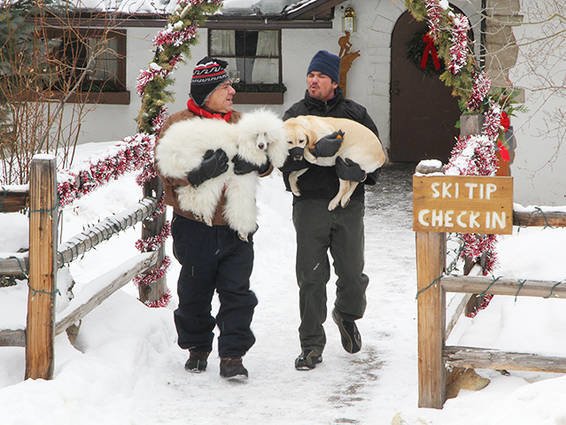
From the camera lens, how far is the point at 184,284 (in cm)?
622

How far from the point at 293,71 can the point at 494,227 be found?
11.6 m

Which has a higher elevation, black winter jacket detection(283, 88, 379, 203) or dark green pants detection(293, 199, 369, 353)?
black winter jacket detection(283, 88, 379, 203)

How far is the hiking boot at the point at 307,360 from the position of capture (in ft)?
21.1

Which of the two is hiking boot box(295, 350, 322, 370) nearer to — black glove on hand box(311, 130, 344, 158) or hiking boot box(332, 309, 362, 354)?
hiking boot box(332, 309, 362, 354)

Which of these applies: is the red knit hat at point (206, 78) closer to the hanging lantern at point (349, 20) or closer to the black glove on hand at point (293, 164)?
the black glove on hand at point (293, 164)

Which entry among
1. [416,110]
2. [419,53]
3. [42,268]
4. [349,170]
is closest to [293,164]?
[349,170]

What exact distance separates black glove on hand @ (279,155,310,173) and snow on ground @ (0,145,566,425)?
125 centimetres

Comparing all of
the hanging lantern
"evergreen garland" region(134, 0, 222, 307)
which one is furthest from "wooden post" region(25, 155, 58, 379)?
the hanging lantern

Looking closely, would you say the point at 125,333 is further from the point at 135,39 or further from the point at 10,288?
the point at 135,39

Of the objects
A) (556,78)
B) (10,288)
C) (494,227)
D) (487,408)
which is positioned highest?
(556,78)

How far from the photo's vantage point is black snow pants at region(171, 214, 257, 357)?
6113mm

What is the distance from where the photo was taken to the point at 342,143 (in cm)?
627

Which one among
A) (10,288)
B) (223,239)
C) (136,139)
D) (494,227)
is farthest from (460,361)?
(136,139)

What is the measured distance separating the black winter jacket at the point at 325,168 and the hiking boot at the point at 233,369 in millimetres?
1091
